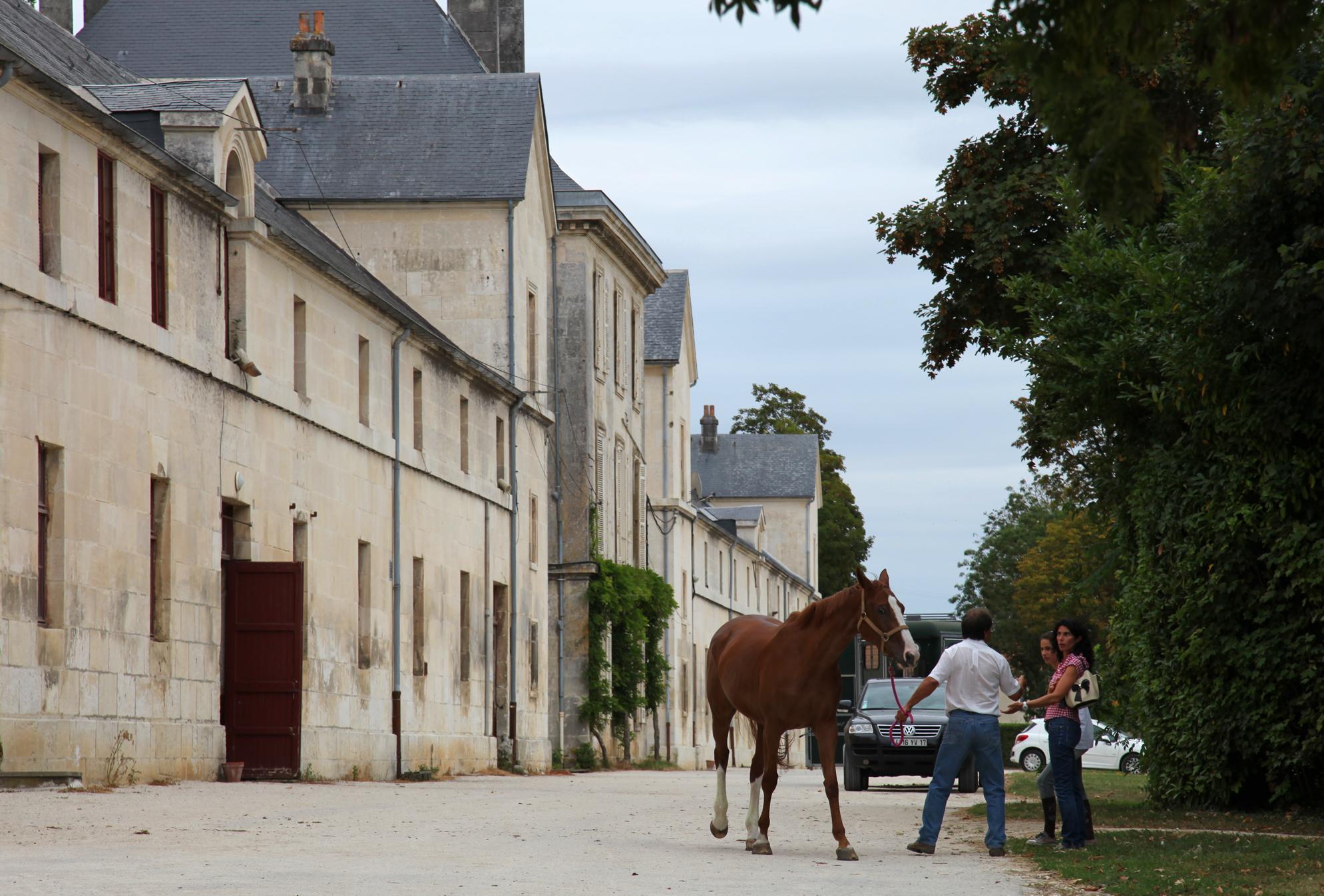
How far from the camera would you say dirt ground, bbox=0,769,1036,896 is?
10906mm

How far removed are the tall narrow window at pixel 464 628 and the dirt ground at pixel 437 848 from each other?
1526cm

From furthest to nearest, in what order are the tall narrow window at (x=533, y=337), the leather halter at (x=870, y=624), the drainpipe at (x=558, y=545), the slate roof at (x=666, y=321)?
the slate roof at (x=666, y=321) < the drainpipe at (x=558, y=545) < the tall narrow window at (x=533, y=337) < the leather halter at (x=870, y=624)

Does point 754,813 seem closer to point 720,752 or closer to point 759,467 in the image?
point 720,752

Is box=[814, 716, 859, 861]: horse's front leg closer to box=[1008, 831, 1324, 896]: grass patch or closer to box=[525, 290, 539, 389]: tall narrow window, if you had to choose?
box=[1008, 831, 1324, 896]: grass patch

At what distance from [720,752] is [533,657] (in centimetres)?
2885

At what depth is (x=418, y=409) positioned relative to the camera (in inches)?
1390

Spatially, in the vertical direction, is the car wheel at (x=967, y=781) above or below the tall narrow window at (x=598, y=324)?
below

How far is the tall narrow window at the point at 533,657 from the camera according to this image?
42.9 meters

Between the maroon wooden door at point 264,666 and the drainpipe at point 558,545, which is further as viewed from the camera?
the drainpipe at point 558,545

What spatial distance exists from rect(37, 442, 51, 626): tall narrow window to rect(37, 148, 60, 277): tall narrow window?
1994 mm

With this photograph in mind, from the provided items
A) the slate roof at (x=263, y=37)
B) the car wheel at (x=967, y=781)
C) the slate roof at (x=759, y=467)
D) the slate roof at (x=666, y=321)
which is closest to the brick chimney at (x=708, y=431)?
the slate roof at (x=759, y=467)

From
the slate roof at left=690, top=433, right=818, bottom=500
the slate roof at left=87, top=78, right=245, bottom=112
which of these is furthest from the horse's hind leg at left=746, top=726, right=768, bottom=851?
the slate roof at left=690, top=433, right=818, bottom=500

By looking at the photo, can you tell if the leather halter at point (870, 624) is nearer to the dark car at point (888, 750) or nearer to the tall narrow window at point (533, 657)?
the dark car at point (888, 750)

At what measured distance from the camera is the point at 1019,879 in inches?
482
